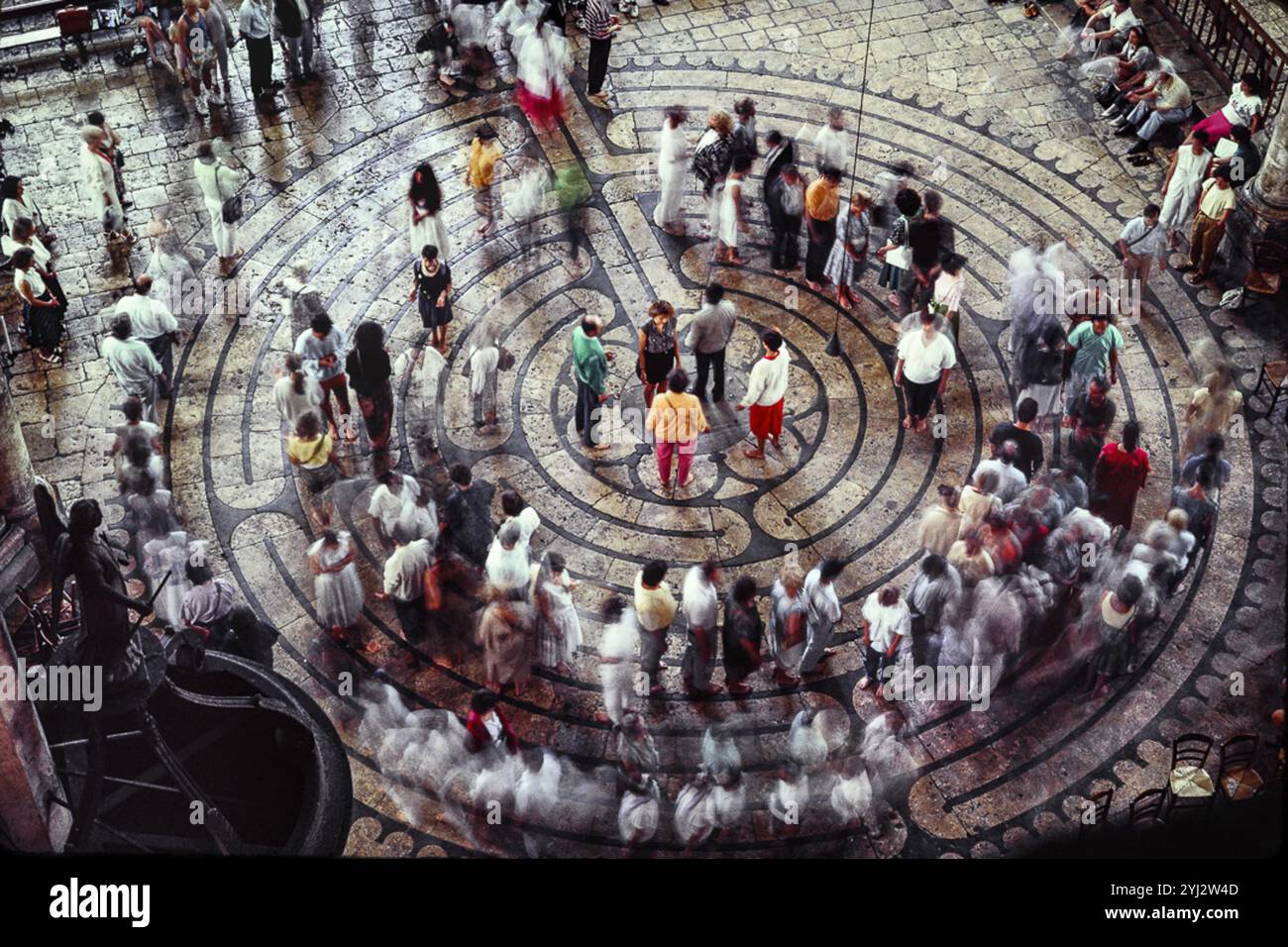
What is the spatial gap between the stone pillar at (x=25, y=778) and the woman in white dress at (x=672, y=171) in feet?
33.1

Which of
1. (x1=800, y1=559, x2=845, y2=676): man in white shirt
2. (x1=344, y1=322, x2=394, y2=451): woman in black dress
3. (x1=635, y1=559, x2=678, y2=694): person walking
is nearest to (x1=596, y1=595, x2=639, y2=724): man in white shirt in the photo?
(x1=635, y1=559, x2=678, y2=694): person walking

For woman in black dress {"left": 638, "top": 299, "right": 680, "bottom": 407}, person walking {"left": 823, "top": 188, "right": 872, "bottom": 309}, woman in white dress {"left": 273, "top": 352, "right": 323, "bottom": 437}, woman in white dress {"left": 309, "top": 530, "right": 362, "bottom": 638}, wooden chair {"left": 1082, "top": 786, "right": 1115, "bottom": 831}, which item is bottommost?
wooden chair {"left": 1082, "top": 786, "right": 1115, "bottom": 831}

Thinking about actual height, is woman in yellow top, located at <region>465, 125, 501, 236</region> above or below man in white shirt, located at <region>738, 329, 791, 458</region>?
above

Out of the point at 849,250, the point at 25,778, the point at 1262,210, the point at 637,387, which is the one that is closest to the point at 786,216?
the point at 849,250

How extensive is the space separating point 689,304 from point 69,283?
739cm

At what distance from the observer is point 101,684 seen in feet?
38.6

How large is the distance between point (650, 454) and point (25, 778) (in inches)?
310

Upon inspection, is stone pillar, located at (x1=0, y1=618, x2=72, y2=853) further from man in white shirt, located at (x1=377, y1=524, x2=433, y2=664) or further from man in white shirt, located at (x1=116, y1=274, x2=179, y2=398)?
man in white shirt, located at (x1=116, y1=274, x2=179, y2=398)

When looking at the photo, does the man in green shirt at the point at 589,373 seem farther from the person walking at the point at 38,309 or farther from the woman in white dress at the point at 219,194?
the person walking at the point at 38,309

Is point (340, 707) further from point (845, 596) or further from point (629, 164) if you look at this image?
point (629, 164)

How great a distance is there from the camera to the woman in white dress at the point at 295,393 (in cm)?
1543

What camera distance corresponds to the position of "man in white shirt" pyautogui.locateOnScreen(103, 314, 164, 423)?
1588 centimetres

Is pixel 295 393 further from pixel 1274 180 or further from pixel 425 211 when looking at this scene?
pixel 1274 180

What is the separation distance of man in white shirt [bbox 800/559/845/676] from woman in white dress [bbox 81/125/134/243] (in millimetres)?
9879
